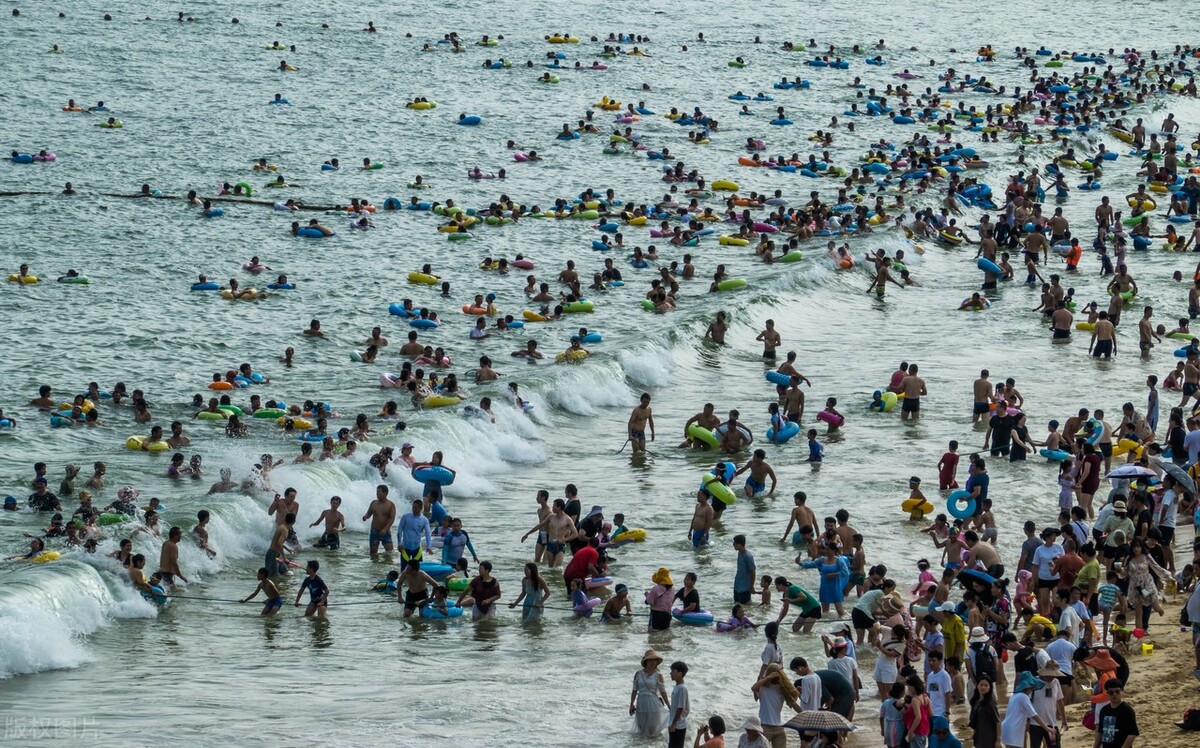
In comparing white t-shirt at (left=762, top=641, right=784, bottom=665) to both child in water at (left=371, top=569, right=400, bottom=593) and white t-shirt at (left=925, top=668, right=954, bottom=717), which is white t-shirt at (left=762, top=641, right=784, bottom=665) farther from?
child in water at (left=371, top=569, right=400, bottom=593)

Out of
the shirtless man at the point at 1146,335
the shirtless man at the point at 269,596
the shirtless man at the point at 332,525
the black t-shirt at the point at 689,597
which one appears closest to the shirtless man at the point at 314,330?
the shirtless man at the point at 332,525

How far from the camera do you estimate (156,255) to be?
34156 mm

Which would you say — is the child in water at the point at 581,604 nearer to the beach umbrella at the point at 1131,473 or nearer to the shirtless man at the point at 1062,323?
the beach umbrella at the point at 1131,473

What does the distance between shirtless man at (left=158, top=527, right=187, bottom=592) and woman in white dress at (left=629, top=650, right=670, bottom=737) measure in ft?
21.4

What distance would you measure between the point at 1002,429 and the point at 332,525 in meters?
9.61

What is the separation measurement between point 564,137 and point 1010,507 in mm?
29573

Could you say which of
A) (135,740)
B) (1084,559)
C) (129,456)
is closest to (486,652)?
(135,740)

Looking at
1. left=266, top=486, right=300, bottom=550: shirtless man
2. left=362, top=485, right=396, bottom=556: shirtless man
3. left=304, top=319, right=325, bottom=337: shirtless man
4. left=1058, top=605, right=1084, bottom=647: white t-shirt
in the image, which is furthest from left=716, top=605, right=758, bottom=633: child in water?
left=304, top=319, right=325, bottom=337: shirtless man

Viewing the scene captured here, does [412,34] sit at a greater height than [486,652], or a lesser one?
greater

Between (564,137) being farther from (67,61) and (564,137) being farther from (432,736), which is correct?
(432,736)

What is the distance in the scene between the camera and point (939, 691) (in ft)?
39.5

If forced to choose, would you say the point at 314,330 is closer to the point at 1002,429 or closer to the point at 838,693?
the point at 1002,429

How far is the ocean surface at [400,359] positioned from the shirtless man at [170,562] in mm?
421

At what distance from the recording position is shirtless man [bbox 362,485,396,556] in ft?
62.0
